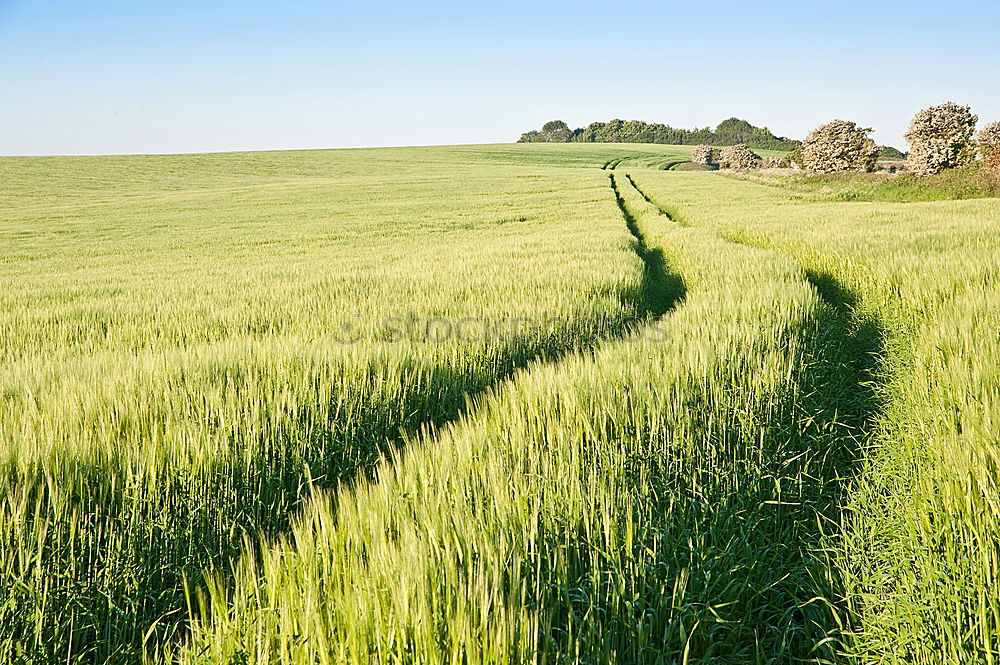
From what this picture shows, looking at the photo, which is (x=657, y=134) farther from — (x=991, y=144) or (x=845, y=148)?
(x=991, y=144)

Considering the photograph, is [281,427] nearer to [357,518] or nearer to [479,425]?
[479,425]

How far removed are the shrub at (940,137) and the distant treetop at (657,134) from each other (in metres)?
58.6

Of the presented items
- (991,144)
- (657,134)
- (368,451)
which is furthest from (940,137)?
(657,134)

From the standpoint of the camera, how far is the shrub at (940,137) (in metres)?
34.6

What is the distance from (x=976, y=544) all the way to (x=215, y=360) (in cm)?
374

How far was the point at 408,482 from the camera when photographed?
6.59 feet

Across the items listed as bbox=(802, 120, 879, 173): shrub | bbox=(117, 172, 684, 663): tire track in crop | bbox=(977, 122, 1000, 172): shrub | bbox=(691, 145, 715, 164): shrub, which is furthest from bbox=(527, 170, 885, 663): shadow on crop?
bbox=(691, 145, 715, 164): shrub

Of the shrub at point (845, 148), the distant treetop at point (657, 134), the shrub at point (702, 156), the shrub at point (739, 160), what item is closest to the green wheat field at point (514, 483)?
the shrub at point (845, 148)

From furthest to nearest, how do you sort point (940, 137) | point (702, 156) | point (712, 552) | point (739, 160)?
point (702, 156)
point (739, 160)
point (940, 137)
point (712, 552)

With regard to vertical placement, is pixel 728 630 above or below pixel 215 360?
below

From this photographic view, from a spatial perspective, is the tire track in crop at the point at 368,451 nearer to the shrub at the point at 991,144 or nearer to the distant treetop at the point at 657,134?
the shrub at the point at 991,144

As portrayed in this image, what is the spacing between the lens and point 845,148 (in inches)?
1751

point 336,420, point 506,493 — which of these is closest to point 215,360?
point 336,420

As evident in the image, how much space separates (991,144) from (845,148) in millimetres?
14078
